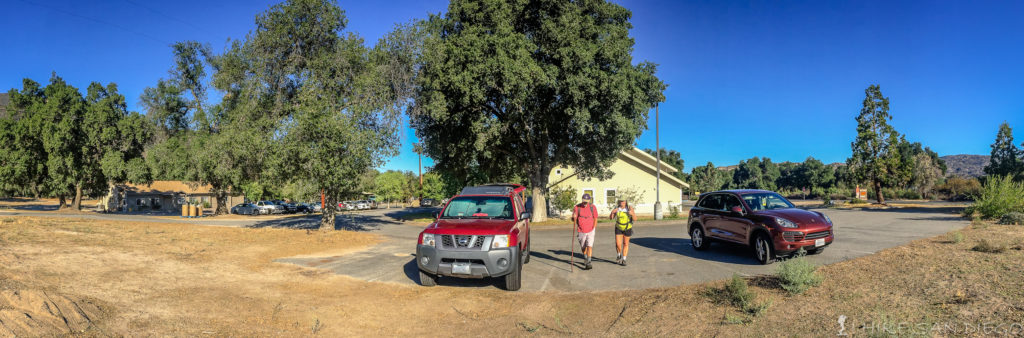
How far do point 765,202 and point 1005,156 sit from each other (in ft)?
185

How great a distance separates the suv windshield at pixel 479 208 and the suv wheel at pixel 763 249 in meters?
5.36

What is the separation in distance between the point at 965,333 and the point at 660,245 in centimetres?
981

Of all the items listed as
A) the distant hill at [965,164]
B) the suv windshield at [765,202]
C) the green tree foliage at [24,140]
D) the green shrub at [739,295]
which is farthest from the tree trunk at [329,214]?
the distant hill at [965,164]

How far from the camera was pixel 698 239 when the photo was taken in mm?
12148

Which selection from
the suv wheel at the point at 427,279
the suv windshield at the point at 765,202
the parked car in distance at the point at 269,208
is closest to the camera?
the suv wheel at the point at 427,279

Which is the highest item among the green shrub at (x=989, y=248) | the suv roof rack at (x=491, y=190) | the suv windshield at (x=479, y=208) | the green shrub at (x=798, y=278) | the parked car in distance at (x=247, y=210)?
the suv roof rack at (x=491, y=190)

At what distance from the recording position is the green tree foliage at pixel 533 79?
20.5m

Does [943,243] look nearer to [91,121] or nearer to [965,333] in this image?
[965,333]

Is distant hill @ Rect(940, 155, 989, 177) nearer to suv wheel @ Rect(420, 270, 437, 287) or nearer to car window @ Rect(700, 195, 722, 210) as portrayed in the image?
car window @ Rect(700, 195, 722, 210)

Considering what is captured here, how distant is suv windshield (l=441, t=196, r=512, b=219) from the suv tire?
5.67m

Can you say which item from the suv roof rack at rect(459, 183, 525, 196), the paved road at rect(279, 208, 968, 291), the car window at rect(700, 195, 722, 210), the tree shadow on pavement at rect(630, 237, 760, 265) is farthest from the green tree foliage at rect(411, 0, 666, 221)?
the suv roof rack at rect(459, 183, 525, 196)

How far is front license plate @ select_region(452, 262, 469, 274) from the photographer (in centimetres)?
780

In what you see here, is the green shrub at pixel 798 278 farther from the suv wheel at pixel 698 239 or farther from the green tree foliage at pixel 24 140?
the green tree foliage at pixel 24 140

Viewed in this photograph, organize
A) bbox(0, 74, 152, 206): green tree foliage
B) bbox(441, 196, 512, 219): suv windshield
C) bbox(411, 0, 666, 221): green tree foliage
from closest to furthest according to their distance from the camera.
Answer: bbox(441, 196, 512, 219): suv windshield < bbox(411, 0, 666, 221): green tree foliage < bbox(0, 74, 152, 206): green tree foliage
